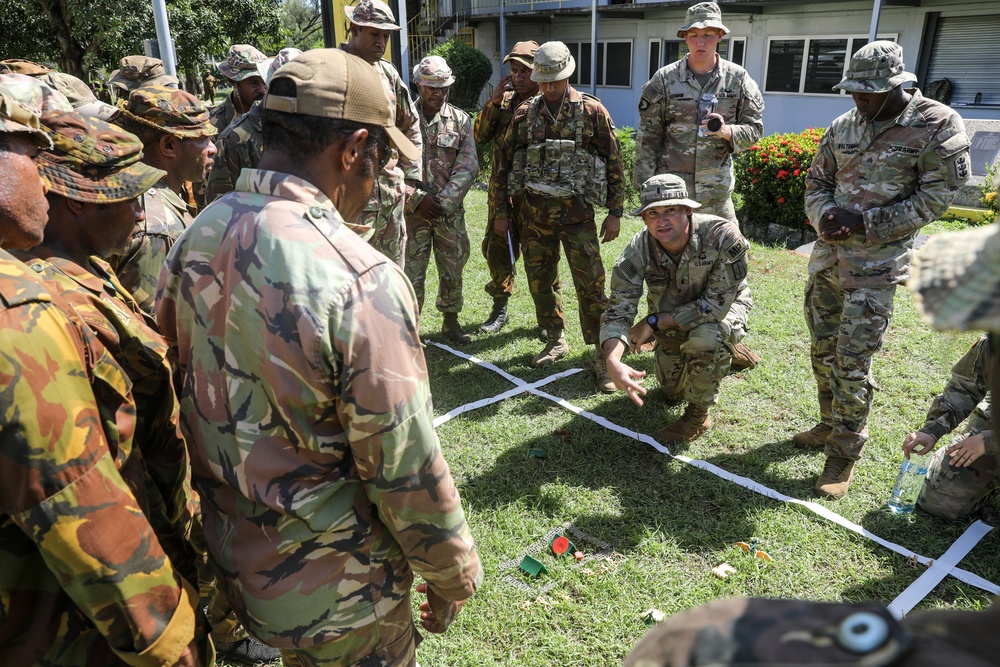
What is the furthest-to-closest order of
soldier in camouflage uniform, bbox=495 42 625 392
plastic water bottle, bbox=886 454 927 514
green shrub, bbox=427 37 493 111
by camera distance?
green shrub, bbox=427 37 493 111, soldier in camouflage uniform, bbox=495 42 625 392, plastic water bottle, bbox=886 454 927 514

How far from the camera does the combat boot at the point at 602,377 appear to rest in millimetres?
5414

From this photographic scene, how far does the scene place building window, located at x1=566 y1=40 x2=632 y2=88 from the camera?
20.8 m

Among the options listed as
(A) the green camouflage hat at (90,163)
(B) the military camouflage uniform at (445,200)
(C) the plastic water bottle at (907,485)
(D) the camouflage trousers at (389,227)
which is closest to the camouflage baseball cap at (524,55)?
(B) the military camouflage uniform at (445,200)

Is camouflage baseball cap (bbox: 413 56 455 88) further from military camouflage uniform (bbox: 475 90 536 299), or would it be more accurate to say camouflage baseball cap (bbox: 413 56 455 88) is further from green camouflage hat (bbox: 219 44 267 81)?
green camouflage hat (bbox: 219 44 267 81)

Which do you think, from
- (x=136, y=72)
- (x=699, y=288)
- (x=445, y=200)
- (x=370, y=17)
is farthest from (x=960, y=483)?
(x=136, y=72)

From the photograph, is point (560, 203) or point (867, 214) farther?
point (560, 203)

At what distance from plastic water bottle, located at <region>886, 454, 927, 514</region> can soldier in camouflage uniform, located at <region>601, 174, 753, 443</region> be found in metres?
1.11

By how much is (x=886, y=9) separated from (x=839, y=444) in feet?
47.0

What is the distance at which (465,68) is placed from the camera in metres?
20.3

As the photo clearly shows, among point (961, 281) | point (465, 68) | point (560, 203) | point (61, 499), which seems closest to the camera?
point (961, 281)

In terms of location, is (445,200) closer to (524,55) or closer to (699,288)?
(524,55)

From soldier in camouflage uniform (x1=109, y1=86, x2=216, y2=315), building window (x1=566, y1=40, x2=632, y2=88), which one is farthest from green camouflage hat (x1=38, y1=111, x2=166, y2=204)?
building window (x1=566, y1=40, x2=632, y2=88)

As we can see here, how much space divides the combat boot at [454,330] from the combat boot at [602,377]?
4.25 ft

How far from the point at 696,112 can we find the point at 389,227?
97.4 inches
